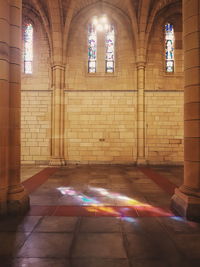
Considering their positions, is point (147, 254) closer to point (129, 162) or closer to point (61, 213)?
point (61, 213)

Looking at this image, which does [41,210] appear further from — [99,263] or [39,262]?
[99,263]

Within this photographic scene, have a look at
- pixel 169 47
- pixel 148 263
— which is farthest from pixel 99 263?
pixel 169 47

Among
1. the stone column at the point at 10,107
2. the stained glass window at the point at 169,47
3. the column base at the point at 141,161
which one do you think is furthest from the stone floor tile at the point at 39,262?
the stained glass window at the point at 169,47

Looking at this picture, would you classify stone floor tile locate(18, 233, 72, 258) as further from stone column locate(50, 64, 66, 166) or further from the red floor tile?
stone column locate(50, 64, 66, 166)

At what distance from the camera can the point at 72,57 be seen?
9977mm

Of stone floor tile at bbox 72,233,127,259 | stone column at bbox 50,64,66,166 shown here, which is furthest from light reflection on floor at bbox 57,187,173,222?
stone column at bbox 50,64,66,166

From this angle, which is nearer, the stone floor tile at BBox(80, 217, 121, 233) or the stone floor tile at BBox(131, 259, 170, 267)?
the stone floor tile at BBox(131, 259, 170, 267)

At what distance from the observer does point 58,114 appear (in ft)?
31.4

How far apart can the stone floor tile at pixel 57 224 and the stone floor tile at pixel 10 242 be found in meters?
0.27

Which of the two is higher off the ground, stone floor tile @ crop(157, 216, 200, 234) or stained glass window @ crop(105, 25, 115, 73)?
stained glass window @ crop(105, 25, 115, 73)

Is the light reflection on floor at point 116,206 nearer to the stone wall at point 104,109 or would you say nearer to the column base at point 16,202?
the column base at point 16,202

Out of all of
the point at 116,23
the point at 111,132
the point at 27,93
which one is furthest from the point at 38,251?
the point at 116,23

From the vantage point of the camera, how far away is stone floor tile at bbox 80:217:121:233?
279 centimetres

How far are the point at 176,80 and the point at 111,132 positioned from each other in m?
4.63
